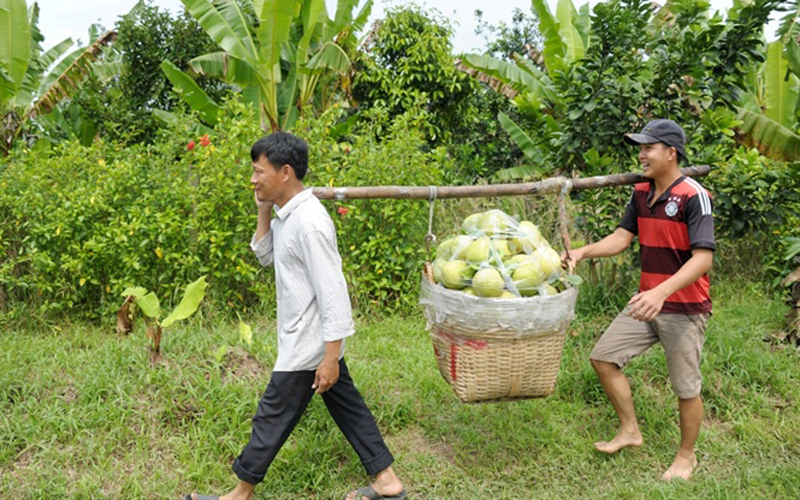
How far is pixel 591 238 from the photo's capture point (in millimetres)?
5250

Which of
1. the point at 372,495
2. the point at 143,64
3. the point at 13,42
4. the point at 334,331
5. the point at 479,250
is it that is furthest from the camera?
the point at 143,64

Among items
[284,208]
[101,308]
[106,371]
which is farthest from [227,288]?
[284,208]

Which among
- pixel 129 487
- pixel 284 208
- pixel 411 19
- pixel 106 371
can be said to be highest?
pixel 411 19

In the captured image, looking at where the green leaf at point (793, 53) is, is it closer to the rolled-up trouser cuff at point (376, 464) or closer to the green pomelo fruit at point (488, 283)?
the green pomelo fruit at point (488, 283)

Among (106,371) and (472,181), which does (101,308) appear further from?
(472,181)

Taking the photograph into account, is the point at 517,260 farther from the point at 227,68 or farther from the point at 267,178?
the point at 227,68

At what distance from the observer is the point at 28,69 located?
9.21 m

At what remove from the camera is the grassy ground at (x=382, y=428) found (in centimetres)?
325

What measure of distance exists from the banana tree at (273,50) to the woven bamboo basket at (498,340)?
6212 mm

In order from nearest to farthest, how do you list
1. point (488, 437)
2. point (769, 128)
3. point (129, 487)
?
point (129, 487) → point (488, 437) → point (769, 128)

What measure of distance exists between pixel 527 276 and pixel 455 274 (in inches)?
11.9

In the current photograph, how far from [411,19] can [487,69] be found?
1.36 m

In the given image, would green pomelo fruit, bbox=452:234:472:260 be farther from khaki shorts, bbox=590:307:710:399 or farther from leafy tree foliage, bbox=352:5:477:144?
leafy tree foliage, bbox=352:5:477:144

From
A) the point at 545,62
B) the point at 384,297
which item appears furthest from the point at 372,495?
the point at 545,62
